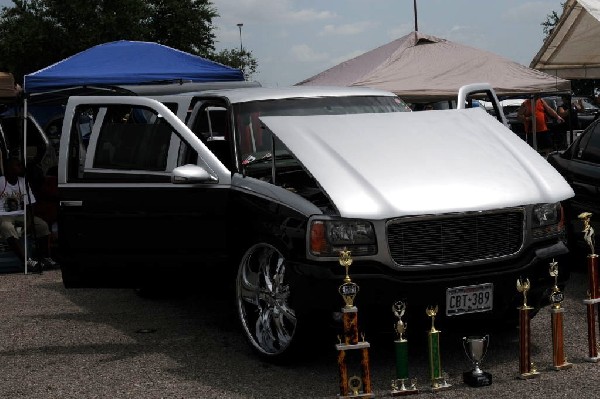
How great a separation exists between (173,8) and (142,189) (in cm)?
4236

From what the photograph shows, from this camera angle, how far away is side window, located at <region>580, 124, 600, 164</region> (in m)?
8.73

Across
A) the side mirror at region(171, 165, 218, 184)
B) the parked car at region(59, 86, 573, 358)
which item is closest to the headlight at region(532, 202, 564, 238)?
the parked car at region(59, 86, 573, 358)

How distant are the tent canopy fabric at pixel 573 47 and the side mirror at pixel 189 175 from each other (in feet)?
36.3

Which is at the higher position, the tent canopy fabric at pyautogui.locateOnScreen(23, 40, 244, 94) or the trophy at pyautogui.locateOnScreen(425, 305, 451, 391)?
the tent canopy fabric at pyautogui.locateOnScreen(23, 40, 244, 94)

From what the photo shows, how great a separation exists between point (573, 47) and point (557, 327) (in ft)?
40.9

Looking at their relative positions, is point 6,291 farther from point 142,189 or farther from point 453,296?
point 453,296

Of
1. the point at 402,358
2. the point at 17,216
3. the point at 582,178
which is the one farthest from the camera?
the point at 17,216

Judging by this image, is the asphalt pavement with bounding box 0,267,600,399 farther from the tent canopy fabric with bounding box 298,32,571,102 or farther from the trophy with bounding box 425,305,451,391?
the tent canopy fabric with bounding box 298,32,571,102

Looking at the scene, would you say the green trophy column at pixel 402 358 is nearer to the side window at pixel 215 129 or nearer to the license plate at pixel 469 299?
the license plate at pixel 469 299

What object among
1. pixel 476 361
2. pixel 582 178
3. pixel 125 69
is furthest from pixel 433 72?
pixel 476 361

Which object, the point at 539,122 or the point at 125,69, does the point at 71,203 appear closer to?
the point at 125,69

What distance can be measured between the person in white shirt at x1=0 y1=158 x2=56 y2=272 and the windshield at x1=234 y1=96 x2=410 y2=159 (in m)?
4.67

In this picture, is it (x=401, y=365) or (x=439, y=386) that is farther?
(x=439, y=386)

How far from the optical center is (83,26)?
45.3 m
